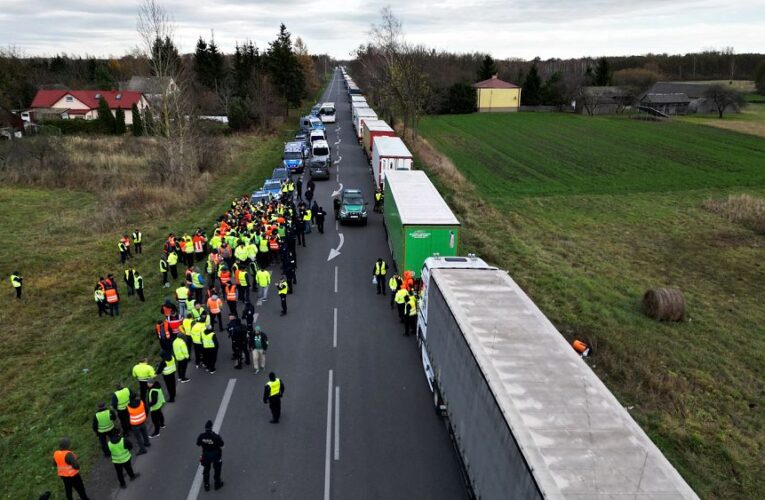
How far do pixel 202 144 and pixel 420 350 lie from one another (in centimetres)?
3398

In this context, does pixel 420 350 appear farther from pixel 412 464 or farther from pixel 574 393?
pixel 574 393

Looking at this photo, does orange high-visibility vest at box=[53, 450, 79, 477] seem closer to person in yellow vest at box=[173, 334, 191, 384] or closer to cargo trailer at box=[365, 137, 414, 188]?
person in yellow vest at box=[173, 334, 191, 384]

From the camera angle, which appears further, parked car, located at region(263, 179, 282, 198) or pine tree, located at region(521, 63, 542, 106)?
pine tree, located at region(521, 63, 542, 106)

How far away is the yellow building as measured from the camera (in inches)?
3846

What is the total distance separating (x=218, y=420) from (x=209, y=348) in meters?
2.36

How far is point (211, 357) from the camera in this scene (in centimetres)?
1448

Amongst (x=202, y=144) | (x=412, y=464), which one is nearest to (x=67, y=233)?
(x=202, y=144)

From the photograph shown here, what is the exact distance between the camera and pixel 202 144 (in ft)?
141

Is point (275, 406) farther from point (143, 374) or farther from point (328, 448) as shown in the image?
point (143, 374)

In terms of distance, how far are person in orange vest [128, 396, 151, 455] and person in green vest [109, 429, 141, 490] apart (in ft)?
2.24

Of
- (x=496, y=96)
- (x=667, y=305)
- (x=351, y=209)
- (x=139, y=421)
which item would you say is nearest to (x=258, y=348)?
(x=139, y=421)

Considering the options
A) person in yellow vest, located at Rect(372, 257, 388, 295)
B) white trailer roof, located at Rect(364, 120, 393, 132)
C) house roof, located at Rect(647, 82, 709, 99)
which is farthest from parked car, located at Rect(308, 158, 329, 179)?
house roof, located at Rect(647, 82, 709, 99)

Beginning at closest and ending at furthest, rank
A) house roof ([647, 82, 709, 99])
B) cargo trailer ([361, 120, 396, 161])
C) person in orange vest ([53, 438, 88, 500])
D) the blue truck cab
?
person in orange vest ([53, 438, 88, 500]) < the blue truck cab < cargo trailer ([361, 120, 396, 161]) < house roof ([647, 82, 709, 99])

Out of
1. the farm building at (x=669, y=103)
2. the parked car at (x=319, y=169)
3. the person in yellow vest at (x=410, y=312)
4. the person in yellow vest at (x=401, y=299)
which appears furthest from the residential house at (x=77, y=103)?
the farm building at (x=669, y=103)
